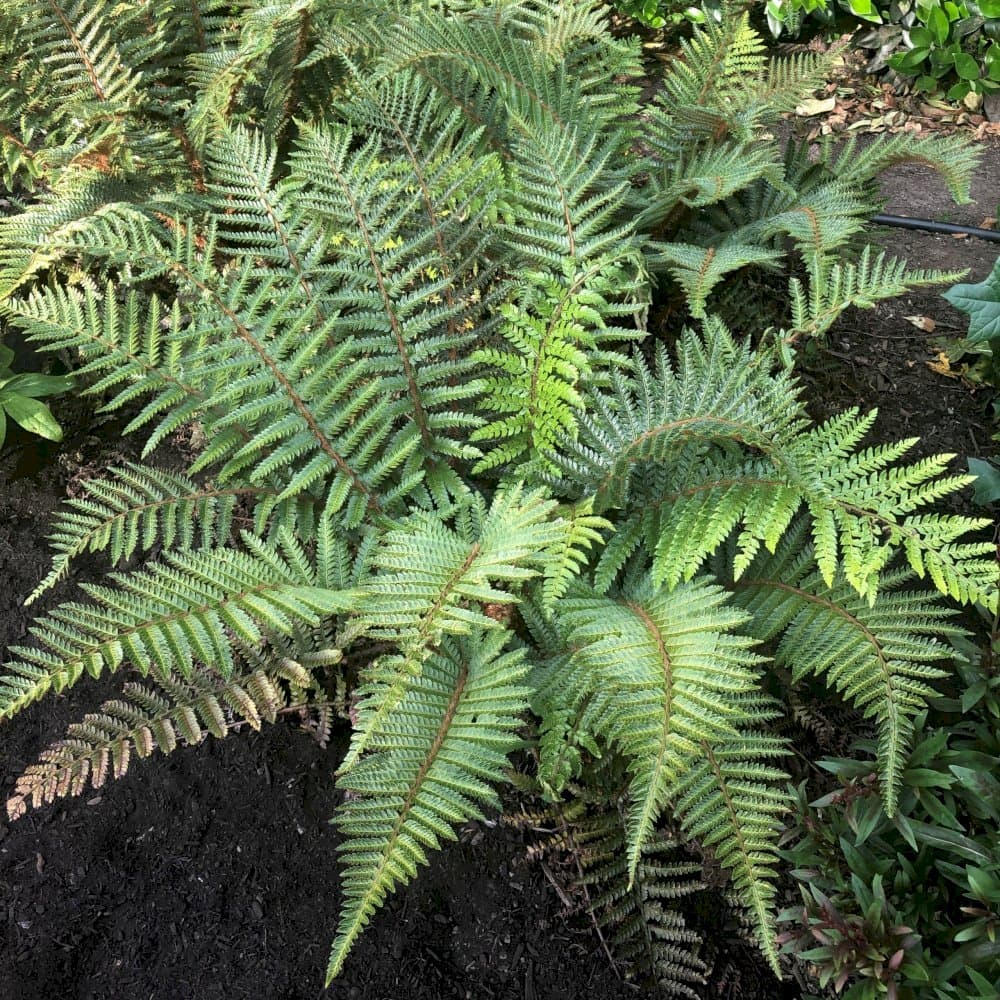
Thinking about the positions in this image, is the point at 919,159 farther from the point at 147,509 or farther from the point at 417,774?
the point at 147,509

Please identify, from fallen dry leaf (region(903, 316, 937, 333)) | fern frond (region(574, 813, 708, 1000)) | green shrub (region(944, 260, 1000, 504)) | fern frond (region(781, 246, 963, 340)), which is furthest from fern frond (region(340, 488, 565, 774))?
fallen dry leaf (region(903, 316, 937, 333))

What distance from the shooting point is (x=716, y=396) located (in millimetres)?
1612

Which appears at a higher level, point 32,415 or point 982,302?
point 982,302

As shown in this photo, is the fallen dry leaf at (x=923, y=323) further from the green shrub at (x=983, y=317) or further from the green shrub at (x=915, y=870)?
the green shrub at (x=915, y=870)

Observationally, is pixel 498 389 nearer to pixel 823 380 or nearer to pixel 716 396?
pixel 716 396

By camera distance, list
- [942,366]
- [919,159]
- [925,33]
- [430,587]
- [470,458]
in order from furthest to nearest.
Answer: [925,33] < [942,366] < [919,159] < [470,458] < [430,587]

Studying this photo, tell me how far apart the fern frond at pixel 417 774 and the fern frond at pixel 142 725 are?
278 mm

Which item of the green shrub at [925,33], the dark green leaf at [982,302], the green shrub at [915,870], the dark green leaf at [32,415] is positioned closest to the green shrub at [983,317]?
the dark green leaf at [982,302]

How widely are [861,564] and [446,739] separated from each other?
0.78 m

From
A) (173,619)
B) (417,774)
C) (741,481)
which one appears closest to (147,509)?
(173,619)

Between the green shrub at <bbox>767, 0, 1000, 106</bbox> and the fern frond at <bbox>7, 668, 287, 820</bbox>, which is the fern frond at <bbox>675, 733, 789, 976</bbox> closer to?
the fern frond at <bbox>7, 668, 287, 820</bbox>

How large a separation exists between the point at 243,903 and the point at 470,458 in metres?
1.07

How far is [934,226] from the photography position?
2814mm

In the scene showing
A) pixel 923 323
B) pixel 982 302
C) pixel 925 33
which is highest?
pixel 925 33
